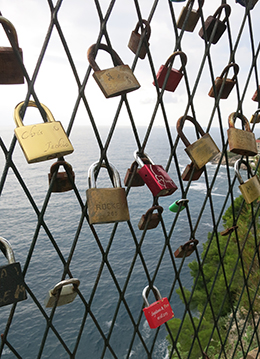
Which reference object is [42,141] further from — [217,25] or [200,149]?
[217,25]

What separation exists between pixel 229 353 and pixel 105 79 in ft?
28.4

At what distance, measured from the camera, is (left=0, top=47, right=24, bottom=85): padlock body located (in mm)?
459

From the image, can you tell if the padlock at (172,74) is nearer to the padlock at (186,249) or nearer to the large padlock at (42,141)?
the large padlock at (42,141)

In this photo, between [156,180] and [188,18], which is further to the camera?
[188,18]

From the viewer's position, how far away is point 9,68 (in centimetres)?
47

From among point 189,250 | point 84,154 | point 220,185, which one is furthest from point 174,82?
point 84,154

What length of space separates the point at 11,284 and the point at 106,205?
22 cm

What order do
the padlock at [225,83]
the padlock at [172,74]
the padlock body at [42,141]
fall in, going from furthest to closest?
the padlock at [225,83], the padlock at [172,74], the padlock body at [42,141]

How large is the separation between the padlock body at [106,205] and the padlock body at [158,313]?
0.92ft

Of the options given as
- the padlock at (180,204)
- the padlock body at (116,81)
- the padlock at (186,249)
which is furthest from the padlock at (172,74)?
the padlock at (186,249)

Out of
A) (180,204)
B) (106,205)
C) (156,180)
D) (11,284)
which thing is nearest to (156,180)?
(156,180)

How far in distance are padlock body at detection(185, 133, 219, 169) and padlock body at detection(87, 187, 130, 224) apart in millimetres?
240

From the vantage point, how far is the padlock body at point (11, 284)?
0.50 m

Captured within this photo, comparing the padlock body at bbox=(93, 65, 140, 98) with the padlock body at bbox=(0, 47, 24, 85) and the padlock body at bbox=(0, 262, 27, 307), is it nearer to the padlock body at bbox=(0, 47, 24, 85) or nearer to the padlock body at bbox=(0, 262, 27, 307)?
the padlock body at bbox=(0, 47, 24, 85)
